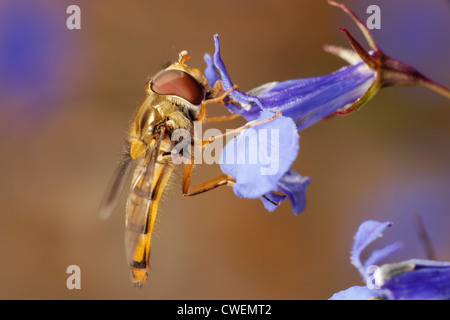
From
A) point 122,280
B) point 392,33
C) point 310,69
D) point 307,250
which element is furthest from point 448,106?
point 122,280

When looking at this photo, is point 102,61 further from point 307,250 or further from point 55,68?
point 307,250

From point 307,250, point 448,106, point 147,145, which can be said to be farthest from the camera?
point 307,250

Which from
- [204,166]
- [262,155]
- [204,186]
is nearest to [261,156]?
[262,155]

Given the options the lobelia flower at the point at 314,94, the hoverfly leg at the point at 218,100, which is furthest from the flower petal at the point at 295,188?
the hoverfly leg at the point at 218,100

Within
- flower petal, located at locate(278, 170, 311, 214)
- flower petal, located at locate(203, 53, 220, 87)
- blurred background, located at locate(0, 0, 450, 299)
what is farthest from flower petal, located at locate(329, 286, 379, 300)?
blurred background, located at locate(0, 0, 450, 299)

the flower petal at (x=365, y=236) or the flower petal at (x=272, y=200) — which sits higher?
the flower petal at (x=272, y=200)

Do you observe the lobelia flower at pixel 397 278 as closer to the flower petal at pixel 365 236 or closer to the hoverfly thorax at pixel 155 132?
the flower petal at pixel 365 236

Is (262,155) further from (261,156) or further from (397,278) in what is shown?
(397,278)

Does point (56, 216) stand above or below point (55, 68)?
below
